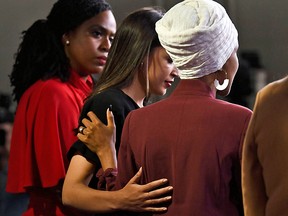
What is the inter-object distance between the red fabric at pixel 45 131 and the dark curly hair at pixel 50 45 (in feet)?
0.16

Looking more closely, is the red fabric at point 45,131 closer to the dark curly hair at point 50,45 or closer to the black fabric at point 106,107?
the dark curly hair at point 50,45

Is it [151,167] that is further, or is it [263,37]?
[263,37]

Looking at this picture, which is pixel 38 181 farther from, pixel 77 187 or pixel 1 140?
pixel 1 140

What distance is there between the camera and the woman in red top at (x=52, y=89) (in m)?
2.54

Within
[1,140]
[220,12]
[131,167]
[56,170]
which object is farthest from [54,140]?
[1,140]

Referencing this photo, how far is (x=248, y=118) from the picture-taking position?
1681 mm

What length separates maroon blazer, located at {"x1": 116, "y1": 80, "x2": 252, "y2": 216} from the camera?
1.67 meters

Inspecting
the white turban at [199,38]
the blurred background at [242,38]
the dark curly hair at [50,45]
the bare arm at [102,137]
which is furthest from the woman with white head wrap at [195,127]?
the blurred background at [242,38]

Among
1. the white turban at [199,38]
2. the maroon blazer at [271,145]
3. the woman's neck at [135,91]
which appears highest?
the white turban at [199,38]

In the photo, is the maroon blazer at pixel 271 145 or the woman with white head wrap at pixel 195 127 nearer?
the maroon blazer at pixel 271 145

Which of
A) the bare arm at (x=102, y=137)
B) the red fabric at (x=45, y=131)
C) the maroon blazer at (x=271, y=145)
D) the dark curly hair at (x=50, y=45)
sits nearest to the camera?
the maroon blazer at (x=271, y=145)

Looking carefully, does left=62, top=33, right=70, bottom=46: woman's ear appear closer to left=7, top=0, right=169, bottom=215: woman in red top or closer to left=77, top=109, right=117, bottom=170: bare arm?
left=7, top=0, right=169, bottom=215: woman in red top

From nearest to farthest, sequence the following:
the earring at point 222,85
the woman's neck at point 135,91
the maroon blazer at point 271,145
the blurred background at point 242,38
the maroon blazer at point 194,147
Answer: the maroon blazer at point 271,145, the maroon blazer at point 194,147, the earring at point 222,85, the woman's neck at point 135,91, the blurred background at point 242,38

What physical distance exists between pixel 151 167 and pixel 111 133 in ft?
0.98
